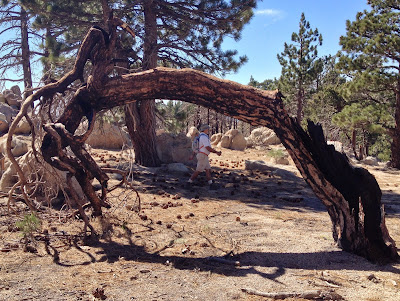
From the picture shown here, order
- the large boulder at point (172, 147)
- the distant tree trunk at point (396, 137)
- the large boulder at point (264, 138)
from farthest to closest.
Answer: the large boulder at point (264, 138), the distant tree trunk at point (396, 137), the large boulder at point (172, 147)

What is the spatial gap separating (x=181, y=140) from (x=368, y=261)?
31.3 feet

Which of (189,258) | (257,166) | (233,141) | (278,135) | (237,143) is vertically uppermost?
(233,141)

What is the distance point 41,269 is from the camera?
3.29 meters

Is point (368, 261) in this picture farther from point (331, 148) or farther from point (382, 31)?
point (382, 31)

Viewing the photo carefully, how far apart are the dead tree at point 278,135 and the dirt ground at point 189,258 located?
32 cm

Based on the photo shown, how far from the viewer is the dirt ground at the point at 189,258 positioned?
9.45ft

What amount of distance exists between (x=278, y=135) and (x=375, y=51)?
1342cm

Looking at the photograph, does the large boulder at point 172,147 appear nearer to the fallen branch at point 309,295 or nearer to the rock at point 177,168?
the rock at point 177,168

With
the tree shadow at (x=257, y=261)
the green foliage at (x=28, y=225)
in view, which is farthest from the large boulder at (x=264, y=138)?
the green foliage at (x=28, y=225)

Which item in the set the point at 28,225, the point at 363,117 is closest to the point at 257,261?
the point at 28,225

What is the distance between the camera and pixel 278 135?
13.1ft

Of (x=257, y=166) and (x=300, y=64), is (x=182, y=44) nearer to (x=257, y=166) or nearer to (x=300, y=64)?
(x=257, y=166)

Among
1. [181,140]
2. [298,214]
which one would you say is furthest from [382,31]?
[298,214]

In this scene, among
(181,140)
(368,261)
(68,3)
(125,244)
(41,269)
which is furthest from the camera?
(181,140)
